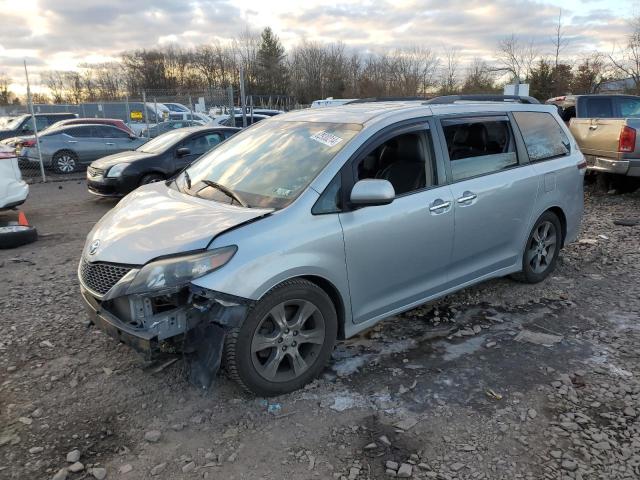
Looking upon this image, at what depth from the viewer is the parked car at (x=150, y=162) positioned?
9.11 m

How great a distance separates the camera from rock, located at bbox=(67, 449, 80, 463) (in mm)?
2697

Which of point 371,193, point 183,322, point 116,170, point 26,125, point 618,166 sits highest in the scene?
point 26,125

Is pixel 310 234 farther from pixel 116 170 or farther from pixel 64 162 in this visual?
pixel 64 162

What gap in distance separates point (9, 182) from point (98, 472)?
6174mm

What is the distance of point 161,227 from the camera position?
10.5ft

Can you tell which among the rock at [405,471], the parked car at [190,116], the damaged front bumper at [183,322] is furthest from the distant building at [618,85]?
the damaged front bumper at [183,322]

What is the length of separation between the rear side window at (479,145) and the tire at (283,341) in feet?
5.31

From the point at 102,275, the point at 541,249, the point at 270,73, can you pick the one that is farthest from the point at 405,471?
the point at 270,73

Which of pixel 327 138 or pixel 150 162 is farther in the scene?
pixel 150 162

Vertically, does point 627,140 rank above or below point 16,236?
above

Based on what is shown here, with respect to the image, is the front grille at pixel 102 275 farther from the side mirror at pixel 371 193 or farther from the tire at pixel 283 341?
the side mirror at pixel 371 193

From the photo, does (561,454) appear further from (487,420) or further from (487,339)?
(487,339)

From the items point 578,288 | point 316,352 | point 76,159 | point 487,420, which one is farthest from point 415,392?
point 76,159

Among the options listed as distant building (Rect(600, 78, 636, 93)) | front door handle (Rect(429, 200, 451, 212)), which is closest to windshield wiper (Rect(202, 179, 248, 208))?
front door handle (Rect(429, 200, 451, 212))
